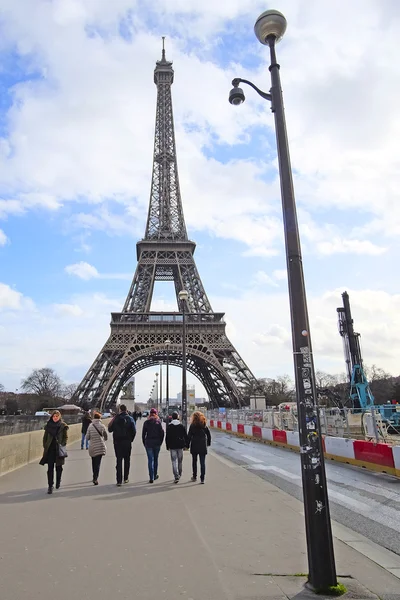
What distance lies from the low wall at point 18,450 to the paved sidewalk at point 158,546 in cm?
242

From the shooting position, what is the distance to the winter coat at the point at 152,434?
10383mm

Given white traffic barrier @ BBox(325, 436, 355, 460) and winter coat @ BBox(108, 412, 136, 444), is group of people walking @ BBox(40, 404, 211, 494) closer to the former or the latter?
winter coat @ BBox(108, 412, 136, 444)

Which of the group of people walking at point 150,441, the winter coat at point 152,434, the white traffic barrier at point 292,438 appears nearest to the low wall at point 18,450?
the group of people walking at point 150,441

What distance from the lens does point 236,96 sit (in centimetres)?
660

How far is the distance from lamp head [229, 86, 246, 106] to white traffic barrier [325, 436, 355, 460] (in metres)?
11.5

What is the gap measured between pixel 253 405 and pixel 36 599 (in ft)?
134

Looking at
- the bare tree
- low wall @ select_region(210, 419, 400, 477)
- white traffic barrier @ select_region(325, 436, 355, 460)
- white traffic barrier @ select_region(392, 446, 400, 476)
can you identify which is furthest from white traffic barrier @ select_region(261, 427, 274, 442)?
the bare tree

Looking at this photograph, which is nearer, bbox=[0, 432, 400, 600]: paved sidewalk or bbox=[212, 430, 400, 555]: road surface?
bbox=[0, 432, 400, 600]: paved sidewalk

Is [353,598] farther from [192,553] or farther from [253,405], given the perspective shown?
[253,405]

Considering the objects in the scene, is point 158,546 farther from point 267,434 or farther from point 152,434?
point 267,434

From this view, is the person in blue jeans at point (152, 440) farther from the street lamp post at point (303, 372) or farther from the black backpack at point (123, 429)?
the street lamp post at point (303, 372)

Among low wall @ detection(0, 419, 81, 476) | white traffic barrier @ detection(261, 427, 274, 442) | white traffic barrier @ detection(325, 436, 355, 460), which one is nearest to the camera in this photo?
low wall @ detection(0, 419, 81, 476)

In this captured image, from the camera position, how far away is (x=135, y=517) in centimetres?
691

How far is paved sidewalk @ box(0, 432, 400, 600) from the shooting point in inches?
165
